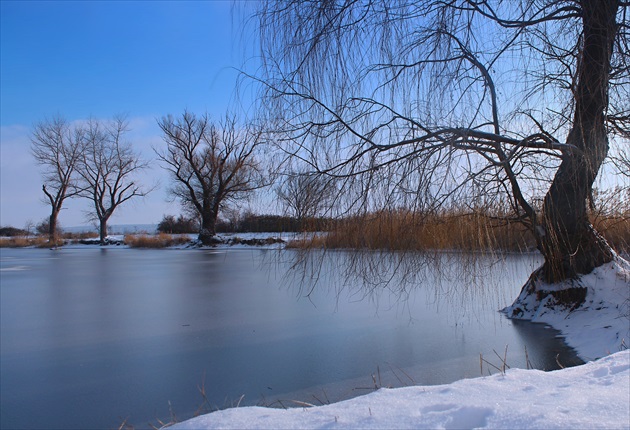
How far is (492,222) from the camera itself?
3.06 meters

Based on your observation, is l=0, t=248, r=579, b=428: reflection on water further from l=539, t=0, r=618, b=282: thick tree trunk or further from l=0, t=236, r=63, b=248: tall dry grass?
l=0, t=236, r=63, b=248: tall dry grass

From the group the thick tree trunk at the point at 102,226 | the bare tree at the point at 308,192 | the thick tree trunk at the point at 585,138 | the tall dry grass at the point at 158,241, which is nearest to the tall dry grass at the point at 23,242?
the thick tree trunk at the point at 102,226

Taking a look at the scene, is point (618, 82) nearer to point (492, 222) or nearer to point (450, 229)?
point (492, 222)

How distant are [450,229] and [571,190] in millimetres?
1840

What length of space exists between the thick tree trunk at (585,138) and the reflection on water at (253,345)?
0.58 meters

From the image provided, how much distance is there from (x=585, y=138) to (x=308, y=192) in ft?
6.92

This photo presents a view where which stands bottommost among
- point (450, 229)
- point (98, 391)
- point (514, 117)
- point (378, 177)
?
point (98, 391)

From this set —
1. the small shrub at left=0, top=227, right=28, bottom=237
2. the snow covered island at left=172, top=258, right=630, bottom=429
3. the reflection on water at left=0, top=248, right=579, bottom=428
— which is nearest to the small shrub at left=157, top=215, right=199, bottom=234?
the small shrub at left=0, top=227, right=28, bottom=237

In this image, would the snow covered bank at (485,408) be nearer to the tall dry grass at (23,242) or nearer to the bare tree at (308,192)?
the bare tree at (308,192)

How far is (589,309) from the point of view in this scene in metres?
4.48

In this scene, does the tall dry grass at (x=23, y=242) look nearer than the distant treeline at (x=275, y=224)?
No

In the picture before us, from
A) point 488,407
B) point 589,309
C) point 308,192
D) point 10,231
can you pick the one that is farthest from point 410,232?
point 10,231

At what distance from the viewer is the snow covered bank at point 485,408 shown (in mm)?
1162

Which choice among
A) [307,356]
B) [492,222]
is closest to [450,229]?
[492,222]
